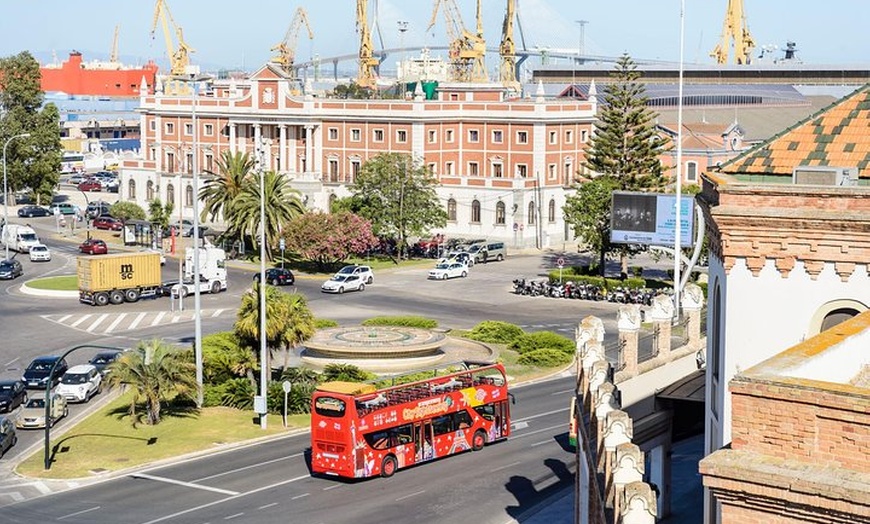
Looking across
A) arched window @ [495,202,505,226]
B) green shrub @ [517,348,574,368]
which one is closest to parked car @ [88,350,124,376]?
green shrub @ [517,348,574,368]

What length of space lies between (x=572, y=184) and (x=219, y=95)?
37.4 m

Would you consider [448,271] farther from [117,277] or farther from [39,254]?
[39,254]

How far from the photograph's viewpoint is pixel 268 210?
92.7m

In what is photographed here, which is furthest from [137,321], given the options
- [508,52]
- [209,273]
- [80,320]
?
[508,52]

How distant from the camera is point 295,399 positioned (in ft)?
181

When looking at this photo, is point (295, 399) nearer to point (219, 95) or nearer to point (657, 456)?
point (657, 456)

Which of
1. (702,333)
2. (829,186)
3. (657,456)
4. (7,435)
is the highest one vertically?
(829,186)

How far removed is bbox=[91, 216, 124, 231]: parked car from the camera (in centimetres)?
11562

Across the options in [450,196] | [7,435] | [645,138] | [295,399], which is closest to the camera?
[7,435]

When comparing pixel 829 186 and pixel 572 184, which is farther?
pixel 572 184

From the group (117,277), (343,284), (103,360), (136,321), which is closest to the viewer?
(103,360)

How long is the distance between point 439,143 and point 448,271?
79.3 feet

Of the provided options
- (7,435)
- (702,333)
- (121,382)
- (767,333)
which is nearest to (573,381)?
(121,382)

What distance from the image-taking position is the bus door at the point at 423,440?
1853 inches
